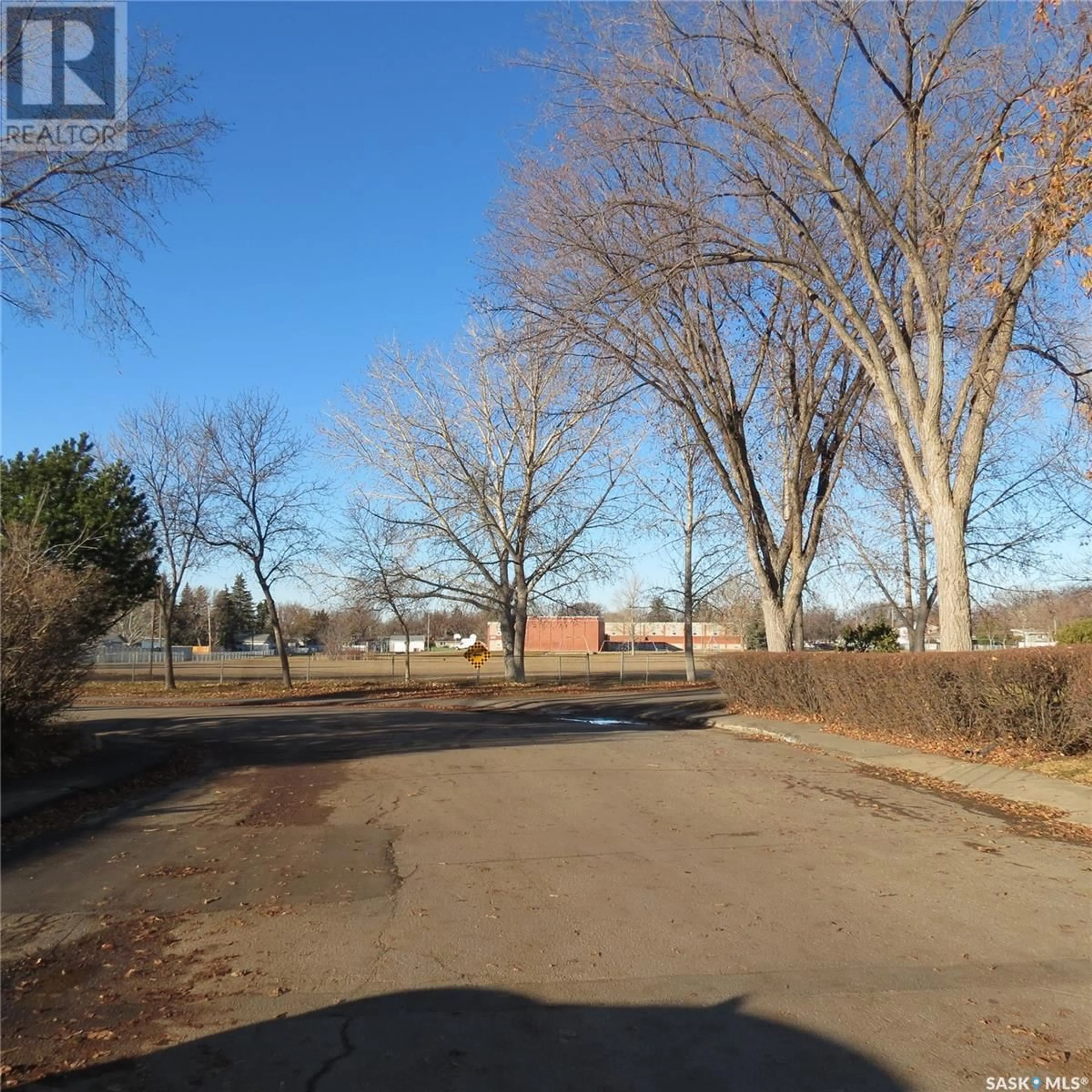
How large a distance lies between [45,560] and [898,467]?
21687 millimetres

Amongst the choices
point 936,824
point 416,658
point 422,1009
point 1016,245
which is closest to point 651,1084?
point 422,1009

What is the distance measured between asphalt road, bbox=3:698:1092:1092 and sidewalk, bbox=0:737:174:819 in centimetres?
100

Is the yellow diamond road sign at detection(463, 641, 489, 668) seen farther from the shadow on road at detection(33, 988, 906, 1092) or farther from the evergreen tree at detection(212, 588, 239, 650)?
the evergreen tree at detection(212, 588, 239, 650)

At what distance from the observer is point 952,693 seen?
49.3ft

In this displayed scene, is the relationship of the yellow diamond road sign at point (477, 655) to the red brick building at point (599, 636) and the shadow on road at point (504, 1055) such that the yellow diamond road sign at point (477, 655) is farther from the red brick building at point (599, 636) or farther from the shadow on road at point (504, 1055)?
the red brick building at point (599, 636)

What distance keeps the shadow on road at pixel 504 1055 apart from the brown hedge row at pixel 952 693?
938cm

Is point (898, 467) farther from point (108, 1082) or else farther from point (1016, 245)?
point (108, 1082)

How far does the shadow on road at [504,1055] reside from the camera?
4207 millimetres

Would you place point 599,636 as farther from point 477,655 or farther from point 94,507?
point 94,507

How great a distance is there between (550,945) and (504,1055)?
1.58 m

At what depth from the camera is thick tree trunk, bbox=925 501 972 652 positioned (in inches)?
638

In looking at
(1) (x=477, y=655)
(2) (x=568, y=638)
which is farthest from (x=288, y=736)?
(2) (x=568, y=638)

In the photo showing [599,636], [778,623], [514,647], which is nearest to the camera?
[778,623]

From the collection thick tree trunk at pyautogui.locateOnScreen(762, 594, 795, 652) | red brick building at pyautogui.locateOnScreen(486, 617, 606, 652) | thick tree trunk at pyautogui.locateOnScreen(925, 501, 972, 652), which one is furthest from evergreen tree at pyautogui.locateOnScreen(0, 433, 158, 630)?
red brick building at pyautogui.locateOnScreen(486, 617, 606, 652)
